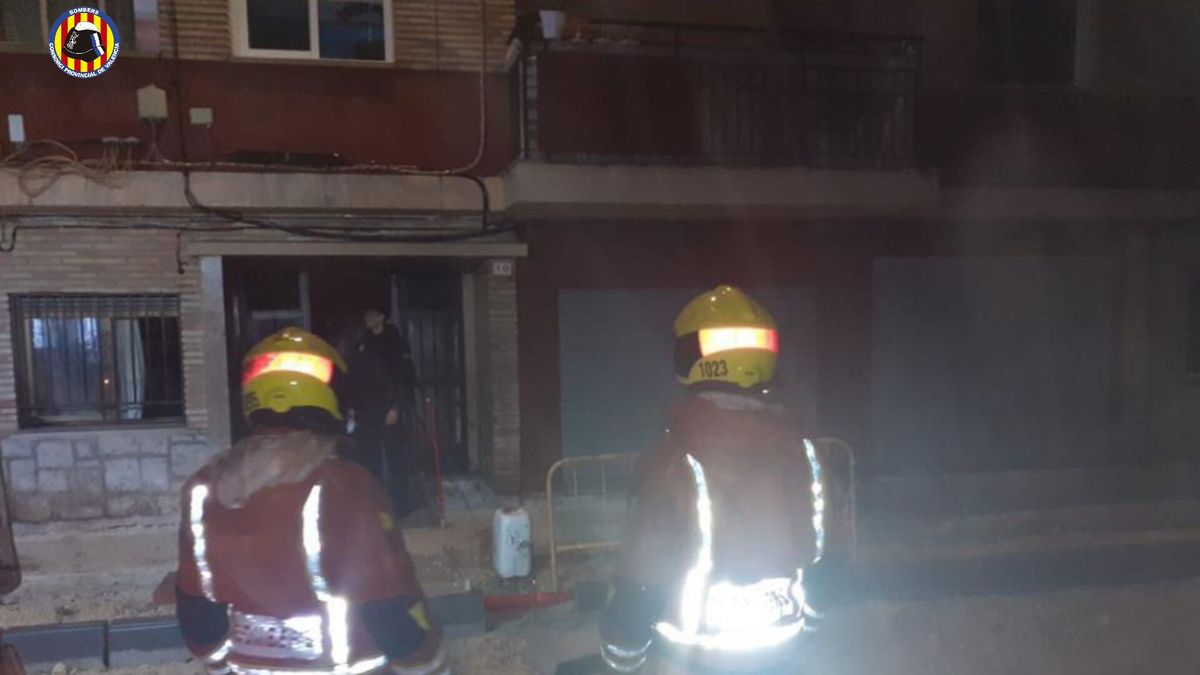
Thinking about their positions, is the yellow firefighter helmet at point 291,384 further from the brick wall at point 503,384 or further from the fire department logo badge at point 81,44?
the fire department logo badge at point 81,44

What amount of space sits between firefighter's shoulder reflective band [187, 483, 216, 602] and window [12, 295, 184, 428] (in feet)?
20.5

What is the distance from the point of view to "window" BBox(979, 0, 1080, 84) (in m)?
9.28

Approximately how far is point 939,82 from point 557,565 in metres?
6.26

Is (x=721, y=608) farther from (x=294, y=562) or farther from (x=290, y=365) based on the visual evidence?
(x=290, y=365)

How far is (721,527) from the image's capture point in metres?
2.29

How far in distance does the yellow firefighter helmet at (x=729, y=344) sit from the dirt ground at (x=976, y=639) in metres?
2.69

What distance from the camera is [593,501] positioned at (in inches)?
317

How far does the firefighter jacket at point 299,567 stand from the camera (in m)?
2.07

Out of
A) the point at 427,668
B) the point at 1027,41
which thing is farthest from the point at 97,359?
the point at 1027,41

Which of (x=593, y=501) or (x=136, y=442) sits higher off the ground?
(x=136, y=442)

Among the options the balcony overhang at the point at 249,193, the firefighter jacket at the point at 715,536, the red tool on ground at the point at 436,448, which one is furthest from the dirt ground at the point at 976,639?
the balcony overhang at the point at 249,193

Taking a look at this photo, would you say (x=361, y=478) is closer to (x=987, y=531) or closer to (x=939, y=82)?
(x=987, y=531)

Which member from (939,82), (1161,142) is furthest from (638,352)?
(1161,142)

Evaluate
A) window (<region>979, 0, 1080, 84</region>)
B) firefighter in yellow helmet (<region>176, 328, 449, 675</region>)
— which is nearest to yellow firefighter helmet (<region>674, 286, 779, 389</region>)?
firefighter in yellow helmet (<region>176, 328, 449, 675</region>)
